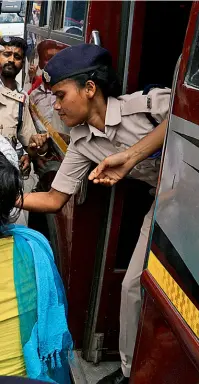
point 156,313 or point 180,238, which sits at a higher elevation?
point 180,238

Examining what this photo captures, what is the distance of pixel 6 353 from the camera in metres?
1.71

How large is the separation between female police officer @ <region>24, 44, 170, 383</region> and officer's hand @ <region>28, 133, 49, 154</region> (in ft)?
2.89

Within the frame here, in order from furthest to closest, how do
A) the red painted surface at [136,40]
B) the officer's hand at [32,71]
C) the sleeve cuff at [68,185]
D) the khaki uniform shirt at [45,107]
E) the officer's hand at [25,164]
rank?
the officer's hand at [32,71] < the officer's hand at [25,164] < the khaki uniform shirt at [45,107] < the sleeve cuff at [68,185] < the red painted surface at [136,40]

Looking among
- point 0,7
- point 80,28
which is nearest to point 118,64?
point 80,28

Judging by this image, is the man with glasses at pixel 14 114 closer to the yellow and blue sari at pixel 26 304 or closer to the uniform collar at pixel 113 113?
the uniform collar at pixel 113 113

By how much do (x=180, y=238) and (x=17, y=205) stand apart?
1.88 feet

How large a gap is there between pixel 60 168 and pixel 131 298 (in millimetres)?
709

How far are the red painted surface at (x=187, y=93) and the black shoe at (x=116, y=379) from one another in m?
1.64

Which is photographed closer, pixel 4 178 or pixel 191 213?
pixel 191 213

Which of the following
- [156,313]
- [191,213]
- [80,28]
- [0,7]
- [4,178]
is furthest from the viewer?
[0,7]

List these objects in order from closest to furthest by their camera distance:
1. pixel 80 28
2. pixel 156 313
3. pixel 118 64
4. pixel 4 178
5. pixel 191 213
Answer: pixel 191 213 < pixel 4 178 < pixel 156 313 < pixel 118 64 < pixel 80 28

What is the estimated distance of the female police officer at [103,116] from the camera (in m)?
2.47

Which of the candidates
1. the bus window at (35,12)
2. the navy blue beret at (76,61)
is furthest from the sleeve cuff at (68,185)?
the bus window at (35,12)

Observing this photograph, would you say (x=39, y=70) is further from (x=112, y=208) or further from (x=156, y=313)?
(x=156, y=313)
